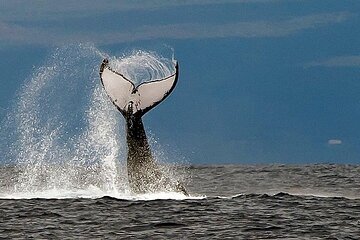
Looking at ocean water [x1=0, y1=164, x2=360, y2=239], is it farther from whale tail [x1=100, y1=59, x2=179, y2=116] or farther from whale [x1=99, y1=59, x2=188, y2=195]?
whale tail [x1=100, y1=59, x2=179, y2=116]

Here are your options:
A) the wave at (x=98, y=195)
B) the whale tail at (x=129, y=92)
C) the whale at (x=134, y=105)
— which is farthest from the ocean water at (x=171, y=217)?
the whale tail at (x=129, y=92)

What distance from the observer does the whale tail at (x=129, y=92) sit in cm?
1786

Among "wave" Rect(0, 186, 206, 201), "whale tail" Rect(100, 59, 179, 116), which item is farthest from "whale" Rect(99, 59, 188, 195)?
"wave" Rect(0, 186, 206, 201)

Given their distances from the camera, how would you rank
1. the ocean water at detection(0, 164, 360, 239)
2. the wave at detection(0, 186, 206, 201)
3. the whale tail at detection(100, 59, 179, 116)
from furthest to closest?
the wave at detection(0, 186, 206, 201) < the whale tail at detection(100, 59, 179, 116) < the ocean water at detection(0, 164, 360, 239)

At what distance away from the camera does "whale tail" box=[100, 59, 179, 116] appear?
17.9 metres

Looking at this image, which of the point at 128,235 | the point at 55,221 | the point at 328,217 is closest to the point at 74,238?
the point at 128,235

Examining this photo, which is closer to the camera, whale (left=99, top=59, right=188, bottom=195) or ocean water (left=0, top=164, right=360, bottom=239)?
ocean water (left=0, top=164, right=360, bottom=239)

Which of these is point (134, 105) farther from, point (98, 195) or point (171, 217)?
point (98, 195)

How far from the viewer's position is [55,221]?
643 inches

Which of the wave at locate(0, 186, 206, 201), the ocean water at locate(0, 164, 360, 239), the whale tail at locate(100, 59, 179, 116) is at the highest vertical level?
the whale tail at locate(100, 59, 179, 116)

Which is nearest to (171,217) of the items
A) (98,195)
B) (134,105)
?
(134,105)

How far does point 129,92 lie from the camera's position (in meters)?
18.1

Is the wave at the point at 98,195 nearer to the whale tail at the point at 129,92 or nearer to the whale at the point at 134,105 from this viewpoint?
the whale at the point at 134,105

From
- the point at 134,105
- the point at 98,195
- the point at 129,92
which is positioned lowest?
the point at 98,195
